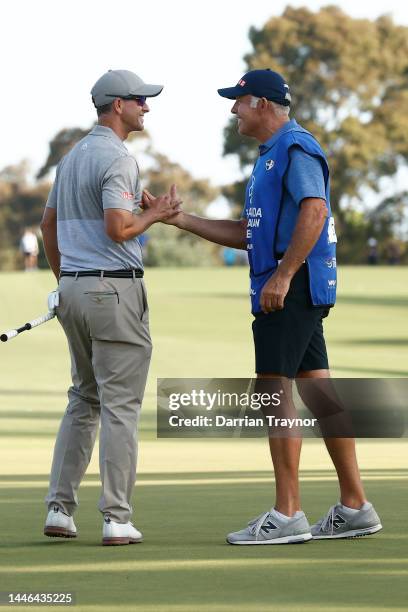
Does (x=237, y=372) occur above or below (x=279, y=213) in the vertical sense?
above

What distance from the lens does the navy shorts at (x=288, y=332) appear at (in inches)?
315

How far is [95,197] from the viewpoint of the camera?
8141 mm

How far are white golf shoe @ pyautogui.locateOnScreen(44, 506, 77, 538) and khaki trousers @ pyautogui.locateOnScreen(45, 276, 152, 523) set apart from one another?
7 centimetres

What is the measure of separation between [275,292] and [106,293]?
81cm

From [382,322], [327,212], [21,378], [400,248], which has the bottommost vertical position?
[327,212]

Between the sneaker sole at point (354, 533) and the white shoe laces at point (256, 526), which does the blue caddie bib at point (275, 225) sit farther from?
the sneaker sole at point (354, 533)

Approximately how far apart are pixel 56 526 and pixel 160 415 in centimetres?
93

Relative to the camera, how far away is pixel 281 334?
8008 millimetres

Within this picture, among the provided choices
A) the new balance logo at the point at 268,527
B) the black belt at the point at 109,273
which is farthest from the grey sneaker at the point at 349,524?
the black belt at the point at 109,273

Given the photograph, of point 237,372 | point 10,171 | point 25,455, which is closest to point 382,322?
point 237,372

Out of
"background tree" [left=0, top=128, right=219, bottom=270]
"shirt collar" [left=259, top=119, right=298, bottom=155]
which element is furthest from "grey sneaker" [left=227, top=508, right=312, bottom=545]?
"background tree" [left=0, top=128, right=219, bottom=270]

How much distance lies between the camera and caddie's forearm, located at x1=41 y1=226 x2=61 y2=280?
855cm

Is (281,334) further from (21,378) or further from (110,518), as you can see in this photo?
(21,378)

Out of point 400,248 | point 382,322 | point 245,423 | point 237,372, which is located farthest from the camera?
point 400,248
